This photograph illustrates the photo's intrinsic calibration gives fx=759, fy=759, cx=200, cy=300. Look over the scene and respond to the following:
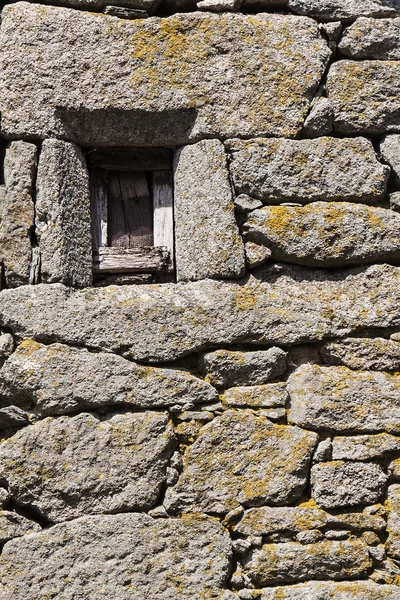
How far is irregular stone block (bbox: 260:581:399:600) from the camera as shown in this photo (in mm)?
3199

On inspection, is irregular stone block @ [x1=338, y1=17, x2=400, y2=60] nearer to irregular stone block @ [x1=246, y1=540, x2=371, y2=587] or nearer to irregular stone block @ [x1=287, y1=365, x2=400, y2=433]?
irregular stone block @ [x1=287, y1=365, x2=400, y2=433]

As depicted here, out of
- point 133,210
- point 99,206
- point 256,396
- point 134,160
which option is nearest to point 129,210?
point 133,210

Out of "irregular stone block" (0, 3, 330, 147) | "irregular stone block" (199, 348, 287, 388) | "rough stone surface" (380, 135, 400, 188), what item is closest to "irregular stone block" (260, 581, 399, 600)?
"irregular stone block" (199, 348, 287, 388)

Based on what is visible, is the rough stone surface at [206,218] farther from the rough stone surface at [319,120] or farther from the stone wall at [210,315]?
the rough stone surface at [319,120]

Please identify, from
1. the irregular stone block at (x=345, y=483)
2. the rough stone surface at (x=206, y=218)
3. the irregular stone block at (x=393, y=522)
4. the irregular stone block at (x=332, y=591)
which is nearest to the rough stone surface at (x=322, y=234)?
the rough stone surface at (x=206, y=218)

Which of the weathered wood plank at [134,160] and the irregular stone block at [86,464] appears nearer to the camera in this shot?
the irregular stone block at [86,464]

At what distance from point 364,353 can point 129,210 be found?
1336 millimetres

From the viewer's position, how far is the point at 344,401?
11.1 feet

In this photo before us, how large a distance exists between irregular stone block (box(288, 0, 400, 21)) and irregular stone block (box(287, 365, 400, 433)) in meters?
1.72

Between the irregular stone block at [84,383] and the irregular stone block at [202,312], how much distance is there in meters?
0.06

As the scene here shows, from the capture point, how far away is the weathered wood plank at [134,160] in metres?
3.76

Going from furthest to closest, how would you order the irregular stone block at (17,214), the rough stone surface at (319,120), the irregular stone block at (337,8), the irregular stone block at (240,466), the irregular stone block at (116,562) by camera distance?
1. the irregular stone block at (337,8)
2. the rough stone surface at (319,120)
3. the irregular stone block at (17,214)
4. the irregular stone block at (240,466)
5. the irregular stone block at (116,562)

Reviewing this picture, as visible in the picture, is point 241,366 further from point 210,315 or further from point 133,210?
point 133,210

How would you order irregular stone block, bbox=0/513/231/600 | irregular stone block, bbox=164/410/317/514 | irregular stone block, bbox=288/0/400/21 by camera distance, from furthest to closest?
irregular stone block, bbox=288/0/400/21 < irregular stone block, bbox=164/410/317/514 < irregular stone block, bbox=0/513/231/600
